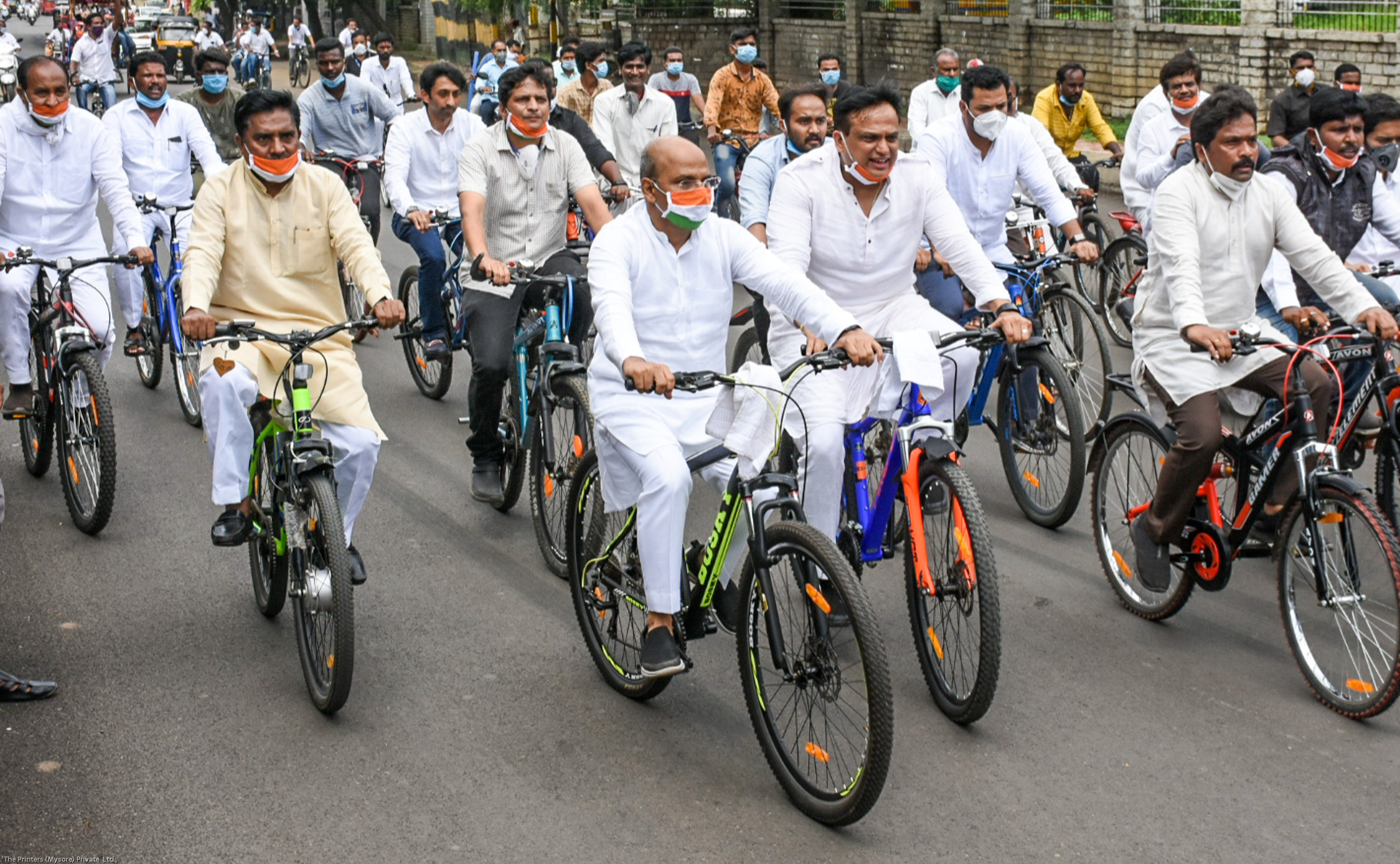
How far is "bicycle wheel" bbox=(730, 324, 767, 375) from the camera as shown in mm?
8641

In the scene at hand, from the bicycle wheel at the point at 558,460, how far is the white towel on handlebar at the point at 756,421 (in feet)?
5.73

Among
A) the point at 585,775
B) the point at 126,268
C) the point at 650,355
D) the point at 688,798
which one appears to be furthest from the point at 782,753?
the point at 126,268

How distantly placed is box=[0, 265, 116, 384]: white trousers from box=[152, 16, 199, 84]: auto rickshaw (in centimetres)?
4131

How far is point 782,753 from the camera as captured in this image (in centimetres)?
464

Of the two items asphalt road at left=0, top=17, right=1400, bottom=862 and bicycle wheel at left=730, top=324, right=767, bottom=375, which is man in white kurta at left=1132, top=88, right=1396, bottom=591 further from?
bicycle wheel at left=730, top=324, right=767, bottom=375

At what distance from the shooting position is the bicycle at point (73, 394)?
714 centimetres

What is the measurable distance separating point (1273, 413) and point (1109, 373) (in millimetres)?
1284

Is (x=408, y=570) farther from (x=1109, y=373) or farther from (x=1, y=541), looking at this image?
(x=1109, y=373)

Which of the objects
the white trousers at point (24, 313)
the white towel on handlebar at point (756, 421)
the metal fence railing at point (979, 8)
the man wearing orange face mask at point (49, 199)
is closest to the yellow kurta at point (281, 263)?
the white towel on handlebar at point (756, 421)

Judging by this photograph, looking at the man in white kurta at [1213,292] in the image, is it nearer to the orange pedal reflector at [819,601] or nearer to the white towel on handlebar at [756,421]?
the white towel on handlebar at [756,421]

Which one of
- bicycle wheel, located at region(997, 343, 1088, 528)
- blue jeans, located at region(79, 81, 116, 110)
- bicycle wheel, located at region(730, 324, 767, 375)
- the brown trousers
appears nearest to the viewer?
the brown trousers

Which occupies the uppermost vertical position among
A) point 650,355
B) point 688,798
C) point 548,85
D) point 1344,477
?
point 548,85

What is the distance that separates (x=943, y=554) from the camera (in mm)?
5062

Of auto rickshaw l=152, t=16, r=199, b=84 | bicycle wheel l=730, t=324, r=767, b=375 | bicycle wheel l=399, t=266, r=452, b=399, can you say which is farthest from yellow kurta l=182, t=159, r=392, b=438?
auto rickshaw l=152, t=16, r=199, b=84
